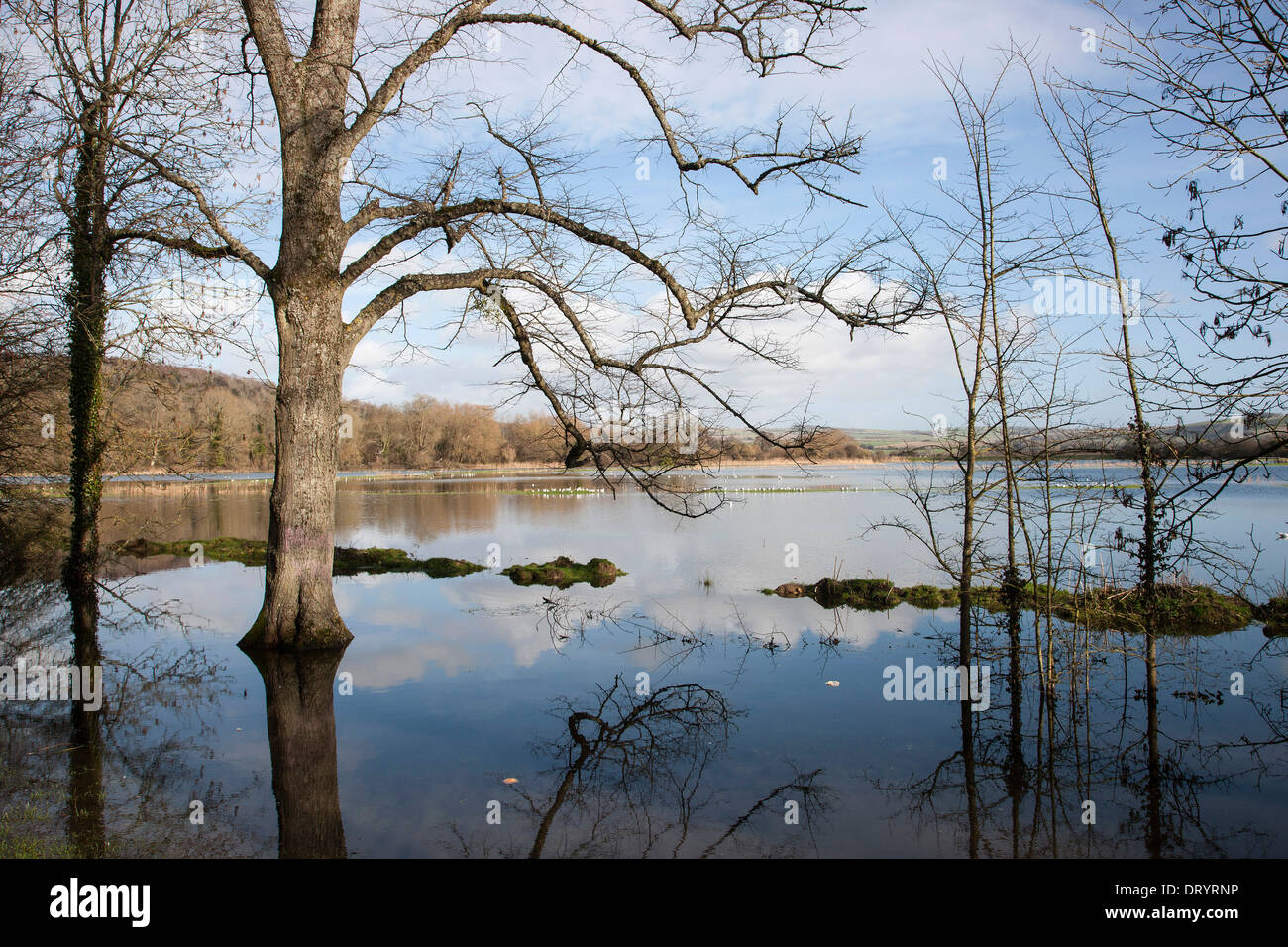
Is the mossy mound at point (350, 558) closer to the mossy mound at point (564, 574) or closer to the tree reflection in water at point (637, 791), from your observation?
the mossy mound at point (564, 574)

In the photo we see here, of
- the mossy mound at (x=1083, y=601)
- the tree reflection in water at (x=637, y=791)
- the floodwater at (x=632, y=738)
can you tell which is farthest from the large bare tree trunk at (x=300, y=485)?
the mossy mound at (x=1083, y=601)

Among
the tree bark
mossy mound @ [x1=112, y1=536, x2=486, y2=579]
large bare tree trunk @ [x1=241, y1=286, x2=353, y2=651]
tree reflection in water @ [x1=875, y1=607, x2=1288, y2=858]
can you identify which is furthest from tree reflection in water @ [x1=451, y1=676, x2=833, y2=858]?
the tree bark

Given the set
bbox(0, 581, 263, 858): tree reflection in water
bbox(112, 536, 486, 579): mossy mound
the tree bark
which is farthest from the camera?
bbox(112, 536, 486, 579): mossy mound

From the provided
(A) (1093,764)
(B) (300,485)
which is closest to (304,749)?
(B) (300,485)

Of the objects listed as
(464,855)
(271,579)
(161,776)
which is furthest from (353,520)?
(464,855)

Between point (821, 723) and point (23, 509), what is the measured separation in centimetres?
1672

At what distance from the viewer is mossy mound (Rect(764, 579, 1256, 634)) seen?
33.8 feet

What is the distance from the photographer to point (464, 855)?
4.48 metres

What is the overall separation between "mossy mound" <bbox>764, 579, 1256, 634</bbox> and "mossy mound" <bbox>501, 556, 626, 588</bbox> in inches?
126

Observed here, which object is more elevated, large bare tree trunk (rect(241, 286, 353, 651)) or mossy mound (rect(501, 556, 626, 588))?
large bare tree trunk (rect(241, 286, 353, 651))

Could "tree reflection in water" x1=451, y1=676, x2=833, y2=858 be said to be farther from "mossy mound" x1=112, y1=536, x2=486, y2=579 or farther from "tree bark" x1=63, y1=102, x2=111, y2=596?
"tree bark" x1=63, y1=102, x2=111, y2=596

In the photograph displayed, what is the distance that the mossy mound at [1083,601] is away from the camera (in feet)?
33.8

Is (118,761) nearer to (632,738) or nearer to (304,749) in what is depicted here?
(304,749)
